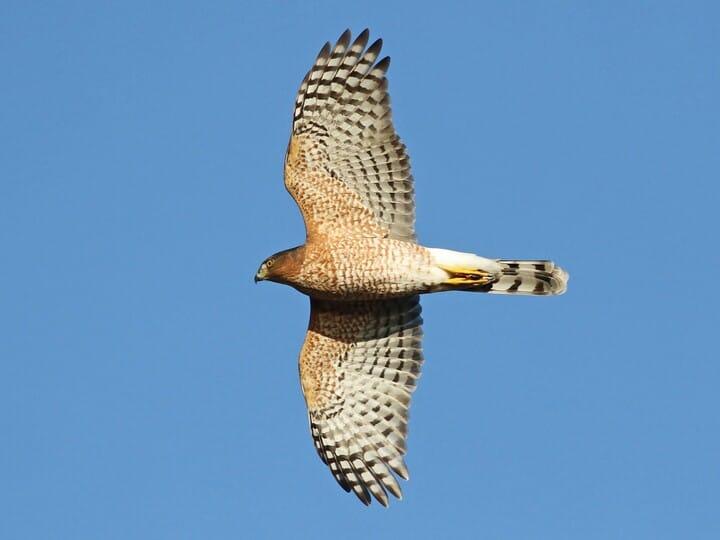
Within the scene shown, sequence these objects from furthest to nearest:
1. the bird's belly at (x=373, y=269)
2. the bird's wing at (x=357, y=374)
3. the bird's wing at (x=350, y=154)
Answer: the bird's wing at (x=357, y=374) < the bird's wing at (x=350, y=154) < the bird's belly at (x=373, y=269)

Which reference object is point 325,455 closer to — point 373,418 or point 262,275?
point 373,418

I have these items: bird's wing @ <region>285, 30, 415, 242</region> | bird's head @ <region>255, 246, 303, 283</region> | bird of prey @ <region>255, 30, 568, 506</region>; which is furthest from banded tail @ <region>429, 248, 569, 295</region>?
bird's head @ <region>255, 246, 303, 283</region>

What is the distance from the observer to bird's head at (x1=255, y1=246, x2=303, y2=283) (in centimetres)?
1298

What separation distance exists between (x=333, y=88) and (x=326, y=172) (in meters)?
0.80

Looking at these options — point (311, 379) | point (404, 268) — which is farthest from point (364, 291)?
point (311, 379)

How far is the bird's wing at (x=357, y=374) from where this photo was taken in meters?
13.7

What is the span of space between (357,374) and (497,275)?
5.86 ft

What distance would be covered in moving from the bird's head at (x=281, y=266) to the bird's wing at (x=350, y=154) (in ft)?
0.94

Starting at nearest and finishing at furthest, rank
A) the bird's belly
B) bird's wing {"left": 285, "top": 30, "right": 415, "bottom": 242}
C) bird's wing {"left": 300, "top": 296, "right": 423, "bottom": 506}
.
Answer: the bird's belly
bird's wing {"left": 285, "top": 30, "right": 415, "bottom": 242}
bird's wing {"left": 300, "top": 296, "right": 423, "bottom": 506}

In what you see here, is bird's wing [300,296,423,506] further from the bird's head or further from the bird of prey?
the bird's head

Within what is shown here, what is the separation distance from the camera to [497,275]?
43.2 ft

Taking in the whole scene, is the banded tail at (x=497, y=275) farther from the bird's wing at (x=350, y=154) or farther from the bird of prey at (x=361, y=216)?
the bird's wing at (x=350, y=154)

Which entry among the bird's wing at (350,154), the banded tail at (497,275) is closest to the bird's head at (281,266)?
the bird's wing at (350,154)

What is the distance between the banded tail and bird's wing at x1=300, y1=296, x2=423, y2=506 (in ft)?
3.00
